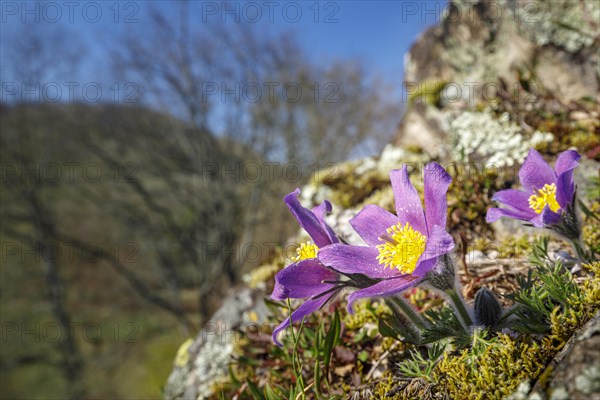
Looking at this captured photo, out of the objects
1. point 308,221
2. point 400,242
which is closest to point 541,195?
point 400,242

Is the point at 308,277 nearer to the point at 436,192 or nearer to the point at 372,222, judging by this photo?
the point at 372,222

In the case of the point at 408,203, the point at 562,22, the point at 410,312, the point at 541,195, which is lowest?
the point at 410,312

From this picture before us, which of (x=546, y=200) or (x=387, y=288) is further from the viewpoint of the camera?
(x=546, y=200)

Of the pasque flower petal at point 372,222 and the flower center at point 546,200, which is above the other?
the pasque flower petal at point 372,222

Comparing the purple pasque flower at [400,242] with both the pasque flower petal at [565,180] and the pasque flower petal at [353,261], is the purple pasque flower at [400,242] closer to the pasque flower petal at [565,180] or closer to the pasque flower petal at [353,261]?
the pasque flower petal at [353,261]

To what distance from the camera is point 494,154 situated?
3037mm

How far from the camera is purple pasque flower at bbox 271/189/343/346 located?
1419 mm

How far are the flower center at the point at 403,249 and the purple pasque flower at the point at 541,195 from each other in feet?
1.11

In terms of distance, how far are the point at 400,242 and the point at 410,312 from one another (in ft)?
0.92

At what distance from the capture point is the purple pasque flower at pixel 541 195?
1608 millimetres

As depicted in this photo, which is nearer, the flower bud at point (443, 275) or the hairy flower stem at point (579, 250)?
the flower bud at point (443, 275)

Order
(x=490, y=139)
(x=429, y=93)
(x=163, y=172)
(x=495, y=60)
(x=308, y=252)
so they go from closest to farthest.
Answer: (x=308, y=252) < (x=490, y=139) < (x=495, y=60) < (x=429, y=93) < (x=163, y=172)

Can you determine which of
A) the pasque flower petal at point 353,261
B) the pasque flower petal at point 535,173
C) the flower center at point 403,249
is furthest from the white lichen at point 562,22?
the pasque flower petal at point 353,261

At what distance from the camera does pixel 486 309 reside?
1.48 meters
